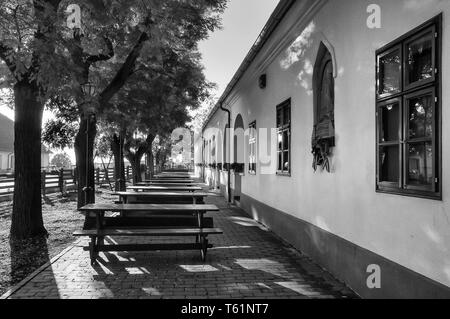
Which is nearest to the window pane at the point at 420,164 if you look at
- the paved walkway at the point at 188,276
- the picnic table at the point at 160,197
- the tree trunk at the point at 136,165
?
the paved walkway at the point at 188,276

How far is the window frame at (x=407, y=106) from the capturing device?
3199mm

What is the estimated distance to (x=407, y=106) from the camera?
3.68m

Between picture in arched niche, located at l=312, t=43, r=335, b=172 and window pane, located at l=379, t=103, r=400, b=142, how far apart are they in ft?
4.50

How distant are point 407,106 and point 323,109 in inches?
98.3

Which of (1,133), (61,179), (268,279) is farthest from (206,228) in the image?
(1,133)

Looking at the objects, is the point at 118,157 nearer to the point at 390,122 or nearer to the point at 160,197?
the point at 160,197

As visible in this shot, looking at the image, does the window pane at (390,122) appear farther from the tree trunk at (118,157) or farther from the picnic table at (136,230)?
the tree trunk at (118,157)

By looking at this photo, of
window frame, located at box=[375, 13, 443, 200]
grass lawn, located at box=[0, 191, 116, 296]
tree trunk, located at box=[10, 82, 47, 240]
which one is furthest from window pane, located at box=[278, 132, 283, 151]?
tree trunk, located at box=[10, 82, 47, 240]

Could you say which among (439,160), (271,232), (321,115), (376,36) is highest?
(376,36)

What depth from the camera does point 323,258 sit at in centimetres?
566

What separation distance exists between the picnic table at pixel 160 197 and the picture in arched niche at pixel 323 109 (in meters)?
2.96

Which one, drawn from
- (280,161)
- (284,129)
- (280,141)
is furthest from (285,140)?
(280,161)
